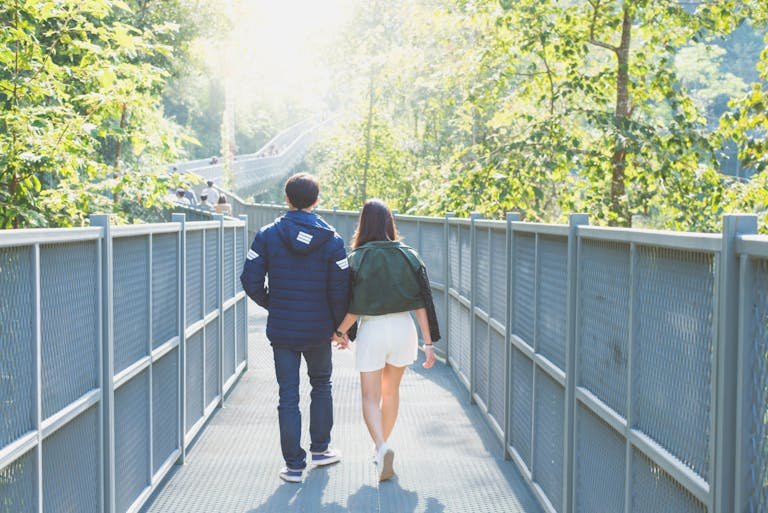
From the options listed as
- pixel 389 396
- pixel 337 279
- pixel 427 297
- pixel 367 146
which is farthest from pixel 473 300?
pixel 367 146

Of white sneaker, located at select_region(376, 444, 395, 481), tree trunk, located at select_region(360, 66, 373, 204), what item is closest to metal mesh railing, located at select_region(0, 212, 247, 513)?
white sneaker, located at select_region(376, 444, 395, 481)

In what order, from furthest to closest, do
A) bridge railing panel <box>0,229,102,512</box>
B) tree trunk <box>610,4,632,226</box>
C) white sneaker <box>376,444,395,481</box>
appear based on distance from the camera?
tree trunk <box>610,4,632,226</box>, white sneaker <box>376,444,395,481</box>, bridge railing panel <box>0,229,102,512</box>

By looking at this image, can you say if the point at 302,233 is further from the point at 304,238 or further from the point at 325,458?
the point at 325,458

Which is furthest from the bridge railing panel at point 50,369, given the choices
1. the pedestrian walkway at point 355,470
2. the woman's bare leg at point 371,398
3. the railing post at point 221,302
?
the railing post at point 221,302

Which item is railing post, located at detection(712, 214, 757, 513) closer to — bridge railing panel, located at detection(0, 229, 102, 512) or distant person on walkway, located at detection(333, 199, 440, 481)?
bridge railing panel, located at detection(0, 229, 102, 512)

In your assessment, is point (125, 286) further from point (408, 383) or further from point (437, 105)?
point (437, 105)

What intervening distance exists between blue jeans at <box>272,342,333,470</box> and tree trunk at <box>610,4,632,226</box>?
8.22 metres

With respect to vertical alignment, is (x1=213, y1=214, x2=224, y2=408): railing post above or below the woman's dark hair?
below

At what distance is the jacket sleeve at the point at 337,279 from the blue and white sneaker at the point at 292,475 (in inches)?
41.9

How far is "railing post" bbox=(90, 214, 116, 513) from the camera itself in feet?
16.2

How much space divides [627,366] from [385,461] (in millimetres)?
2783

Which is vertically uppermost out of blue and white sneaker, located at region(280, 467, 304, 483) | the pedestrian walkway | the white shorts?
the white shorts

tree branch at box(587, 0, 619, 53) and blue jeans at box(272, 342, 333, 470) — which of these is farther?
tree branch at box(587, 0, 619, 53)

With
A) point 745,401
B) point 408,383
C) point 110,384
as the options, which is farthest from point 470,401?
point 745,401
